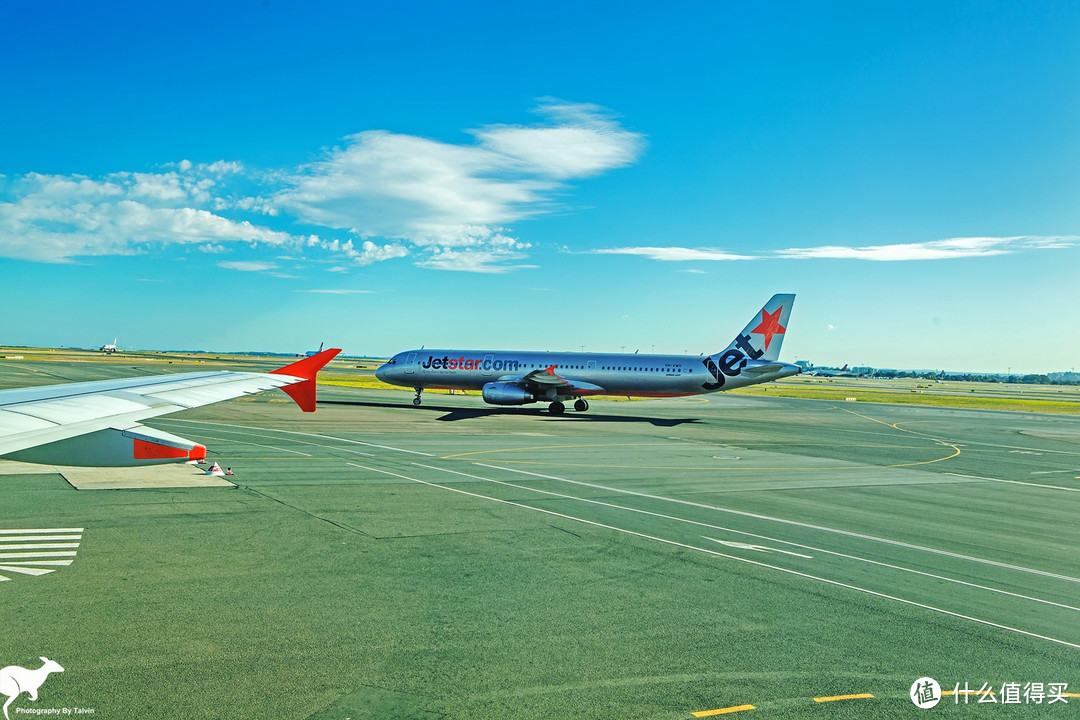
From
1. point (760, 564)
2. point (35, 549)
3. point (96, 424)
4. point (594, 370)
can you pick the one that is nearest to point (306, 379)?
point (96, 424)

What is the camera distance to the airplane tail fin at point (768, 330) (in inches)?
1795

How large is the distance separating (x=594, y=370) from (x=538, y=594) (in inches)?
1496

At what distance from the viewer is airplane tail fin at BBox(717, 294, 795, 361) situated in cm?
4559

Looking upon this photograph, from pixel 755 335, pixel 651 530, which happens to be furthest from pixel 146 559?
pixel 755 335

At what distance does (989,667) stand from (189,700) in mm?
9438

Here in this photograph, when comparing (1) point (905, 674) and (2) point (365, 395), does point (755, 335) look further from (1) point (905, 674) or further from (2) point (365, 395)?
(1) point (905, 674)

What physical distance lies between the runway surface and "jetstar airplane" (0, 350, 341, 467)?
7.43 feet

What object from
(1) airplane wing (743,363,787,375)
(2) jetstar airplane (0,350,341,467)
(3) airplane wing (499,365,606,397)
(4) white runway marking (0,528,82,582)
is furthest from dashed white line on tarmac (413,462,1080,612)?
(1) airplane wing (743,363,787,375)

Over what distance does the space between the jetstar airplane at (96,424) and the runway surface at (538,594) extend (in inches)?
89.2

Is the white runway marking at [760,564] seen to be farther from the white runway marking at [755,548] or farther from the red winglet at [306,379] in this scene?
the red winglet at [306,379]

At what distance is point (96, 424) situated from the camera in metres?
7.92

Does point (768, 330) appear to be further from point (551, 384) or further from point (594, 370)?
point (551, 384)

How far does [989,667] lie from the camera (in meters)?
8.83

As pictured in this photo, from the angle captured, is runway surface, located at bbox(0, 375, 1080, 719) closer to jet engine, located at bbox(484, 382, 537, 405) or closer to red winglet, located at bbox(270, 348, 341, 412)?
red winglet, located at bbox(270, 348, 341, 412)
